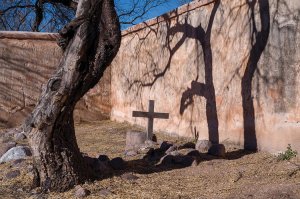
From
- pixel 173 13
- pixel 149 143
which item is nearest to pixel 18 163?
pixel 149 143

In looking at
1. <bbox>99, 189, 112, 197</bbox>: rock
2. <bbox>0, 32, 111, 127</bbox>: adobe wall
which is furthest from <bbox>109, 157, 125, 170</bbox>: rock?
<bbox>0, 32, 111, 127</bbox>: adobe wall

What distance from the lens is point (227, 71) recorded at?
25.6 feet

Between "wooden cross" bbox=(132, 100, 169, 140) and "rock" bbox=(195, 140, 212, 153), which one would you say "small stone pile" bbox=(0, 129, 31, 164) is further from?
"rock" bbox=(195, 140, 212, 153)

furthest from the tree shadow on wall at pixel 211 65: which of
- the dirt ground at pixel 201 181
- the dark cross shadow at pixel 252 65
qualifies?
the dirt ground at pixel 201 181

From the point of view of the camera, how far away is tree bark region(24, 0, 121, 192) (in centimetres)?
520

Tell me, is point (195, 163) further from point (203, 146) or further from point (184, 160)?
point (203, 146)

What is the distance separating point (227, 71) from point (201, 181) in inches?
106

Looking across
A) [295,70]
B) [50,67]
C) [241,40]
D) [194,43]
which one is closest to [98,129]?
[50,67]

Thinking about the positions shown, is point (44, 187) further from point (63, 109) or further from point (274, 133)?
point (274, 133)

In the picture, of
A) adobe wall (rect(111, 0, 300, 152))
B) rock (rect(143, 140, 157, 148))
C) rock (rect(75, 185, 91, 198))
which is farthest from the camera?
rock (rect(143, 140, 157, 148))

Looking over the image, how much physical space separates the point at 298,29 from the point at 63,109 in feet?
10.3

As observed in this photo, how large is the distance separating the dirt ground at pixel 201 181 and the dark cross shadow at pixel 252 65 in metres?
0.28

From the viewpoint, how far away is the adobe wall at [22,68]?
12.2 meters

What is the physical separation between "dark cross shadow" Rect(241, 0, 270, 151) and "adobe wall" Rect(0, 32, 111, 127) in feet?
21.1
